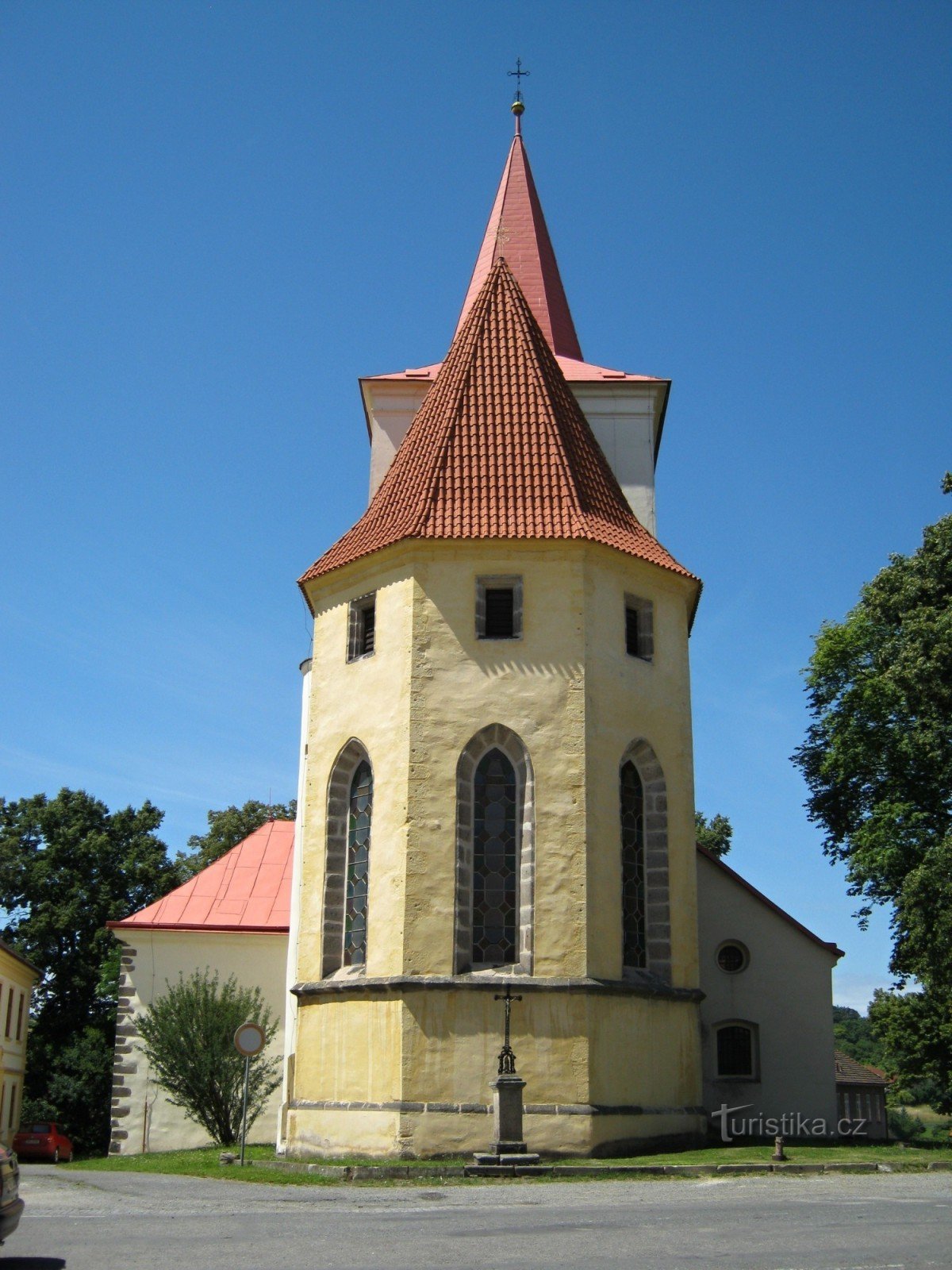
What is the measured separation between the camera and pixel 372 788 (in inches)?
732

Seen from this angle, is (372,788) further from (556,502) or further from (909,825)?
(909,825)

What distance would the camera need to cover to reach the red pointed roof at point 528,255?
2830cm

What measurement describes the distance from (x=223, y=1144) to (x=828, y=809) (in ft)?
44.7

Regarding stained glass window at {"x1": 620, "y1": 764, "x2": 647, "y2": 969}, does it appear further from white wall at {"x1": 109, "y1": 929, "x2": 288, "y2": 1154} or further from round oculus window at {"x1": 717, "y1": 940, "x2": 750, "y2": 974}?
white wall at {"x1": 109, "y1": 929, "x2": 288, "y2": 1154}

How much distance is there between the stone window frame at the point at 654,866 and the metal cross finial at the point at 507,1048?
6.24 ft

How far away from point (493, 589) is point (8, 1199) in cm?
1233

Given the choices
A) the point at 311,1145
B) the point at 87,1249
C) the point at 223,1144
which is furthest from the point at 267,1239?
the point at 223,1144

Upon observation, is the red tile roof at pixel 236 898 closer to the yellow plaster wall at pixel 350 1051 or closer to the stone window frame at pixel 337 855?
the stone window frame at pixel 337 855

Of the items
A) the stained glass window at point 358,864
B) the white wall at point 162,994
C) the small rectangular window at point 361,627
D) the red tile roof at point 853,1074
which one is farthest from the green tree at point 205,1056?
the red tile roof at point 853,1074

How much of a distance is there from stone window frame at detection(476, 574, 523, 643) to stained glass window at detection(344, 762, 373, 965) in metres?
2.58

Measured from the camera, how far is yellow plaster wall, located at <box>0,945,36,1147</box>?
1471 inches

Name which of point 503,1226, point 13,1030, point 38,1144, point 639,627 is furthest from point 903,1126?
point 503,1226

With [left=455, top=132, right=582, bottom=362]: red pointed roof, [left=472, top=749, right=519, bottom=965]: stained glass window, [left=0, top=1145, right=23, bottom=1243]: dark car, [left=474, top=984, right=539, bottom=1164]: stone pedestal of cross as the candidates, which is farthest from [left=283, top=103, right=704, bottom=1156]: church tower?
[left=0, top=1145, right=23, bottom=1243]: dark car

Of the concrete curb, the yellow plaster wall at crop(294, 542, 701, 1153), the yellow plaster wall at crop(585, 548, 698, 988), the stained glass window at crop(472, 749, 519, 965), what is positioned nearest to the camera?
the concrete curb
